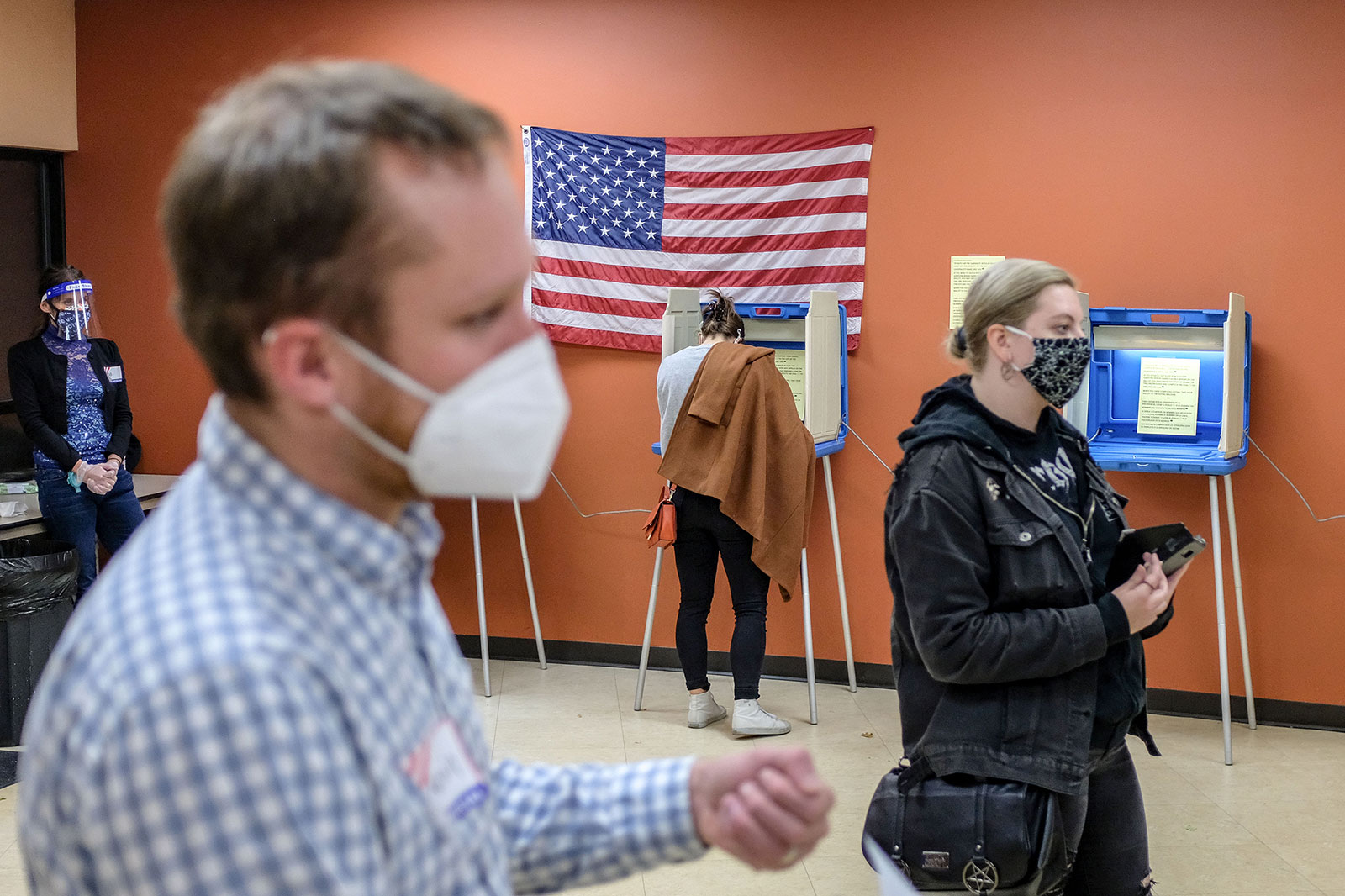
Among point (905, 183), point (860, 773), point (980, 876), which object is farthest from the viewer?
point (905, 183)

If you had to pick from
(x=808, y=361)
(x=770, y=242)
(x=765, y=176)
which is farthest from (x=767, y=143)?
(x=808, y=361)

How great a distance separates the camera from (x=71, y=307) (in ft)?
14.9

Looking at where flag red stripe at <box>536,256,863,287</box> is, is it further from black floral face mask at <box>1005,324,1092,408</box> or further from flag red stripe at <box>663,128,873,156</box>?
black floral face mask at <box>1005,324,1092,408</box>

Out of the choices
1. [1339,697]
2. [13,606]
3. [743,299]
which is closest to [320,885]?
[13,606]

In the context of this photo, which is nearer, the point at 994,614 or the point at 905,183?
the point at 994,614

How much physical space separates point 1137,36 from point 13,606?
4.56 m

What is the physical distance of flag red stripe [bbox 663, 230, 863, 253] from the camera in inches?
186

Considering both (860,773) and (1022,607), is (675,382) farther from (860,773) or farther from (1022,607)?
(1022,607)

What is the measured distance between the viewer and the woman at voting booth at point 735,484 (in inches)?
163

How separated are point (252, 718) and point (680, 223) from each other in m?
4.47

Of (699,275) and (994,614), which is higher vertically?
(699,275)

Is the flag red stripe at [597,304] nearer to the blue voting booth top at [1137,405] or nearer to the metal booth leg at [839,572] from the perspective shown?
the metal booth leg at [839,572]

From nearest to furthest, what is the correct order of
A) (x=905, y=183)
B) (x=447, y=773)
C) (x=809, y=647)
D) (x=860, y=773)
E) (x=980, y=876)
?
1. (x=447, y=773)
2. (x=980, y=876)
3. (x=860, y=773)
4. (x=809, y=647)
5. (x=905, y=183)

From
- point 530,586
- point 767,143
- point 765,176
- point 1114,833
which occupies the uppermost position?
point 767,143
